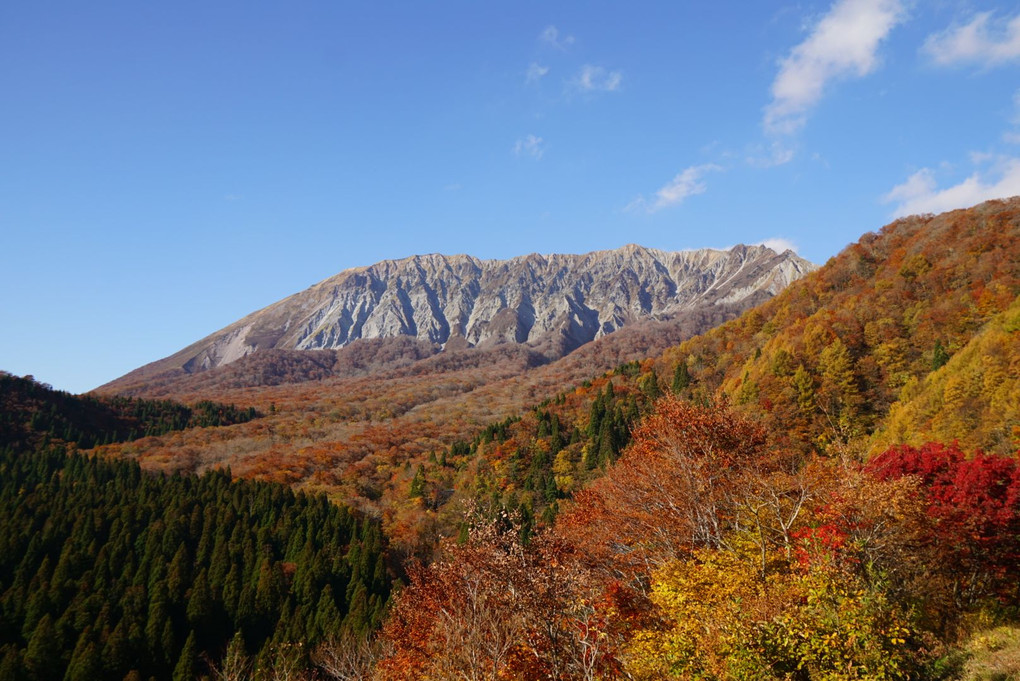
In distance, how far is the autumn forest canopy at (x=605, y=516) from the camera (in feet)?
46.7

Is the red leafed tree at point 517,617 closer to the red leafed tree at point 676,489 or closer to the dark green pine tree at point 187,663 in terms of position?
the red leafed tree at point 676,489

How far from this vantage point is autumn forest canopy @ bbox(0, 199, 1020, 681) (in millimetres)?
14242

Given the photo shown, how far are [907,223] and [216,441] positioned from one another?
16133 cm

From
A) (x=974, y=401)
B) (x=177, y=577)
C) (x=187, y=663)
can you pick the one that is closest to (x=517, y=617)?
(x=974, y=401)

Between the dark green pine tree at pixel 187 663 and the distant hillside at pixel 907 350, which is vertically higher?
the distant hillside at pixel 907 350

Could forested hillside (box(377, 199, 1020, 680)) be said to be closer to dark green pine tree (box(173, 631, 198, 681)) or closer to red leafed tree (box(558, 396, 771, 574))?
red leafed tree (box(558, 396, 771, 574))

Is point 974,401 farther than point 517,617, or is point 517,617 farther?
point 974,401

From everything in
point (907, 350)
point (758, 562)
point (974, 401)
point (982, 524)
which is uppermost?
point (907, 350)

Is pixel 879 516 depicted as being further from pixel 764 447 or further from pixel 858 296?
pixel 858 296

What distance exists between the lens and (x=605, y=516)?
27.8 m

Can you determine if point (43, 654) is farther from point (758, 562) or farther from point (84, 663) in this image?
point (758, 562)

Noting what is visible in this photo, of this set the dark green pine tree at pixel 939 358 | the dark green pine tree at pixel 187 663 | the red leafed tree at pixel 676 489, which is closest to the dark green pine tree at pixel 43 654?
the dark green pine tree at pixel 187 663

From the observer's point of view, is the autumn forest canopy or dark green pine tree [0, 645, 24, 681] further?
dark green pine tree [0, 645, 24, 681]

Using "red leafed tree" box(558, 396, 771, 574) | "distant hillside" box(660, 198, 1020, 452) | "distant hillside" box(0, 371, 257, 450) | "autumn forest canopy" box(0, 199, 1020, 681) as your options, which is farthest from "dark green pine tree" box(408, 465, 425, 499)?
"distant hillside" box(0, 371, 257, 450)
